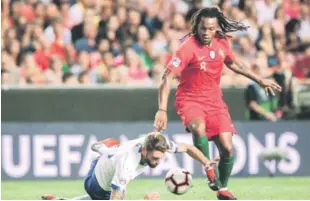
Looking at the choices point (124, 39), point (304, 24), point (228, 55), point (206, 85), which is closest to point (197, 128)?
point (206, 85)

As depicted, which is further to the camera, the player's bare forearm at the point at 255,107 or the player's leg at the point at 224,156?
the player's bare forearm at the point at 255,107

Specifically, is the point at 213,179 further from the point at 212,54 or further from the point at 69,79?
the point at 69,79

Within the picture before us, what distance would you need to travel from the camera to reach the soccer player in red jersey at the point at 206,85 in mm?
13023

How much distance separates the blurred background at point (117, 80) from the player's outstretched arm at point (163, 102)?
3466 mm

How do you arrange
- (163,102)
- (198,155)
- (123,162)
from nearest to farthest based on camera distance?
(123,162), (198,155), (163,102)

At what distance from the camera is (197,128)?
13094mm

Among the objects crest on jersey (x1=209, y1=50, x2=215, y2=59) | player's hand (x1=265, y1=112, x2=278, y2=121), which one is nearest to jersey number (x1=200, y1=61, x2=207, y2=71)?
crest on jersey (x1=209, y1=50, x2=215, y2=59)

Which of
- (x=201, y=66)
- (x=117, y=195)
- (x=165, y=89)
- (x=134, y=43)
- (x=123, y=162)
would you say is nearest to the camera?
(x=117, y=195)

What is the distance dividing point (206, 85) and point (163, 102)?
3.03 feet

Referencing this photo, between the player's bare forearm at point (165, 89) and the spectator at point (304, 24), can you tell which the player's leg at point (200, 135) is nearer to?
the player's bare forearm at point (165, 89)

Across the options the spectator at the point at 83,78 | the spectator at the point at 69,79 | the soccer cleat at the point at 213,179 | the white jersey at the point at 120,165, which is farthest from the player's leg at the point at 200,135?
the spectator at the point at 83,78

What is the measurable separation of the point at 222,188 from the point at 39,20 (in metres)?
7.71

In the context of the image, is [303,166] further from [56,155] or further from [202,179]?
[56,155]

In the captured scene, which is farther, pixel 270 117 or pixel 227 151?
pixel 270 117
